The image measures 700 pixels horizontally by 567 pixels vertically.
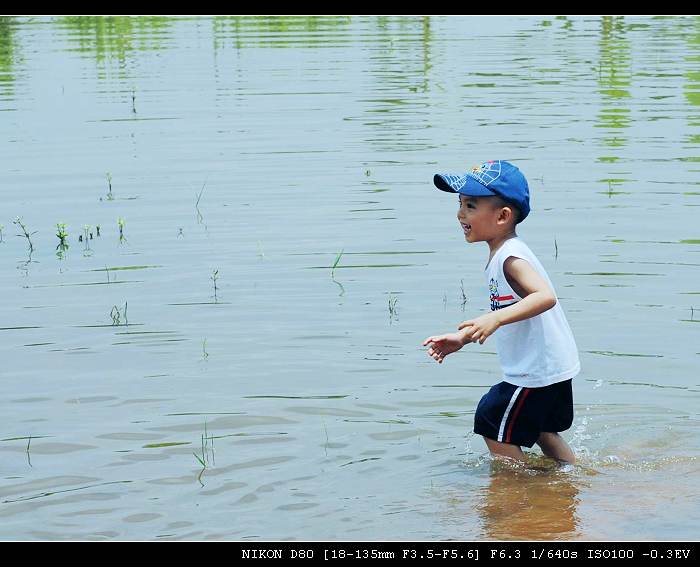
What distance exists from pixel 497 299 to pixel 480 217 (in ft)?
1.32

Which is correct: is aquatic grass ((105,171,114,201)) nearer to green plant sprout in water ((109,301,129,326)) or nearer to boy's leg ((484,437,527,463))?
green plant sprout in water ((109,301,129,326))

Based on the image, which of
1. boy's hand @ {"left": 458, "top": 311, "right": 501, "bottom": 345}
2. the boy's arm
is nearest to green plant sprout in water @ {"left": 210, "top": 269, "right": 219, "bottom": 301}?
the boy's arm

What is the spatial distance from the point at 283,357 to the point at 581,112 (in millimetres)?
9322

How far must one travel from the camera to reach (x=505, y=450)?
6.34 m

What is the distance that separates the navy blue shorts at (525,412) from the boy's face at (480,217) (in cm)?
73

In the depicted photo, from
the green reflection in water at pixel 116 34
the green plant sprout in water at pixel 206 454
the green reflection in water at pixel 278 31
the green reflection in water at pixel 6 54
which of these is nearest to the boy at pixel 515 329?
the green plant sprout in water at pixel 206 454

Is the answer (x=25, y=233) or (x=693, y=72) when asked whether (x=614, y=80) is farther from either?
(x=25, y=233)

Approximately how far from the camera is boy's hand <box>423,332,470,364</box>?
553 centimetres

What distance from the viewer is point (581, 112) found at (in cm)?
1641

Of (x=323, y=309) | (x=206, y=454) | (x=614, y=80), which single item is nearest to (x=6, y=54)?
(x=614, y=80)

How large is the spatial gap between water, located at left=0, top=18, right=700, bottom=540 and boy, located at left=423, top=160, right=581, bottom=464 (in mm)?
364

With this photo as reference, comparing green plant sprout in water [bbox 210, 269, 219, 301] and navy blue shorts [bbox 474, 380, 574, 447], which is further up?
navy blue shorts [bbox 474, 380, 574, 447]

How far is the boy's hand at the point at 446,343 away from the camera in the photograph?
18.1ft
